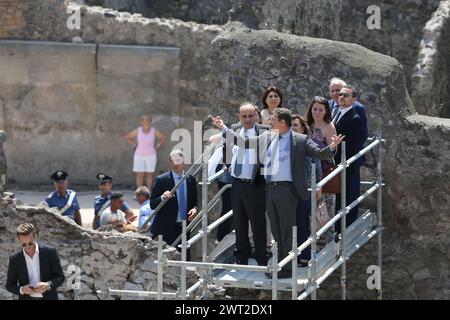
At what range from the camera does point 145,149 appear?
24.5 m

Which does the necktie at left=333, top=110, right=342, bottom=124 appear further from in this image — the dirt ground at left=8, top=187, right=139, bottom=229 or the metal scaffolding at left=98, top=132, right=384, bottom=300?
the dirt ground at left=8, top=187, right=139, bottom=229

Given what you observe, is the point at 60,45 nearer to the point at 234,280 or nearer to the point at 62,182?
the point at 62,182

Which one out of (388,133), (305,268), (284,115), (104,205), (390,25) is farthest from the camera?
(390,25)

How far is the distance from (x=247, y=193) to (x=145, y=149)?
26.3 ft

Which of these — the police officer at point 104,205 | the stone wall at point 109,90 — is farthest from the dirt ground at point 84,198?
the police officer at point 104,205

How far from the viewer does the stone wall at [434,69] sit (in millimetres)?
22516

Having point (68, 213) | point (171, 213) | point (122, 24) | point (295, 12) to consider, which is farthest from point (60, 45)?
point (171, 213)

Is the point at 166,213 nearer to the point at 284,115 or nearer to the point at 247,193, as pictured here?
the point at 247,193

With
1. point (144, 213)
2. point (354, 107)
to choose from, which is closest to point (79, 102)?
point (144, 213)

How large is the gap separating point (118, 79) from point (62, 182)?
562cm

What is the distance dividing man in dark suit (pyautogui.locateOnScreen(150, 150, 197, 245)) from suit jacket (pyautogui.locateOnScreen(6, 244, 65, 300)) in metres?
2.29

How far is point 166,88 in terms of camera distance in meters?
25.4

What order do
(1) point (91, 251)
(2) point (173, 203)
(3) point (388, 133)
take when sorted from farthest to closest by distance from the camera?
1. (3) point (388, 133)
2. (2) point (173, 203)
3. (1) point (91, 251)

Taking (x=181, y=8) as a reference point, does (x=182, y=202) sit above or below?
below
